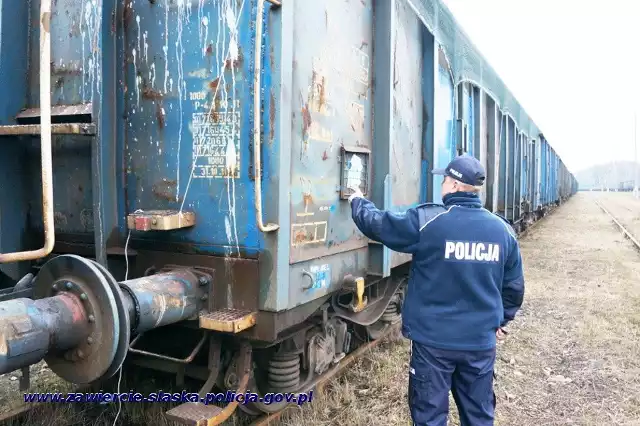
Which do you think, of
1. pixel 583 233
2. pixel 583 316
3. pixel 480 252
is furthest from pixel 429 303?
pixel 583 233

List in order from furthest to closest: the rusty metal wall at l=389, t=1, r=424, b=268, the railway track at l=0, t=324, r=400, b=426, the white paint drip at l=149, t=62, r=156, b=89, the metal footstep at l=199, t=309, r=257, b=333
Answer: the rusty metal wall at l=389, t=1, r=424, b=268 → the railway track at l=0, t=324, r=400, b=426 → the white paint drip at l=149, t=62, r=156, b=89 → the metal footstep at l=199, t=309, r=257, b=333

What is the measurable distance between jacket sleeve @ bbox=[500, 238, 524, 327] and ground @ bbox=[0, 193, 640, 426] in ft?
4.07

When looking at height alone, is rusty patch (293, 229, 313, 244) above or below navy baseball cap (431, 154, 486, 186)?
below

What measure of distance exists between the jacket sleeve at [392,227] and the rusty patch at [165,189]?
1.10 m

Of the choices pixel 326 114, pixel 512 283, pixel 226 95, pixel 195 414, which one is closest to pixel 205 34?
pixel 226 95

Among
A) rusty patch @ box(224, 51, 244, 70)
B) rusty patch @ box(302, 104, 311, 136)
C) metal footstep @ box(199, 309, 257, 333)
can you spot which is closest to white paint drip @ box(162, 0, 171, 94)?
rusty patch @ box(224, 51, 244, 70)

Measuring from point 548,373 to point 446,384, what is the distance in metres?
2.52

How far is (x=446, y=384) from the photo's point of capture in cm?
292

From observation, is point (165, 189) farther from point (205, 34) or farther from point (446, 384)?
point (446, 384)

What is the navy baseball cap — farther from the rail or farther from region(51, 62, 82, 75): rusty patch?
region(51, 62, 82, 75): rusty patch

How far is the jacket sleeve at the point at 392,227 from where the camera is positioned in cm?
295

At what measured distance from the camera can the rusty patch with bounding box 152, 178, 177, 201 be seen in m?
3.15

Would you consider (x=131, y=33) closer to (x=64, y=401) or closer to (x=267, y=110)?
(x=267, y=110)

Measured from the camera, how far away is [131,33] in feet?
10.6
